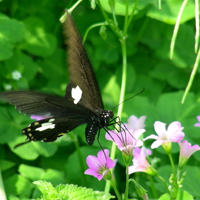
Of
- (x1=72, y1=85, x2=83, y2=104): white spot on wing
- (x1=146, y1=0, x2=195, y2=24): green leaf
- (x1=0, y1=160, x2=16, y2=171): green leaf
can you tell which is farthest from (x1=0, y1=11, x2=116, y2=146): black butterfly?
(x1=146, y1=0, x2=195, y2=24): green leaf

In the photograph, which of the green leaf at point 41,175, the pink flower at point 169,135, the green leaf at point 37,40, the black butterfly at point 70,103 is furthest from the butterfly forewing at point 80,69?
the green leaf at point 37,40

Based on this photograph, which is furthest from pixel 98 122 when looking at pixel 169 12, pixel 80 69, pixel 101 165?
pixel 169 12

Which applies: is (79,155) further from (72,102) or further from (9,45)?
(9,45)

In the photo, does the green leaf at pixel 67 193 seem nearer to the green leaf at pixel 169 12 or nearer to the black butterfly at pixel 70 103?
the black butterfly at pixel 70 103

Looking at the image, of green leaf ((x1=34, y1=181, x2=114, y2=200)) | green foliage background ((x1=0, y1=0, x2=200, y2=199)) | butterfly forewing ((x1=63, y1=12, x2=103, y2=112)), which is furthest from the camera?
green foliage background ((x1=0, y1=0, x2=200, y2=199))

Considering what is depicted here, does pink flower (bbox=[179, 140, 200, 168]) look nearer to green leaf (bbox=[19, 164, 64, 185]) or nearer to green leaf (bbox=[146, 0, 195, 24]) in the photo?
green leaf (bbox=[19, 164, 64, 185])

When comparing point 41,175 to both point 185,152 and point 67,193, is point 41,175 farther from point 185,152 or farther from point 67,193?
point 185,152
